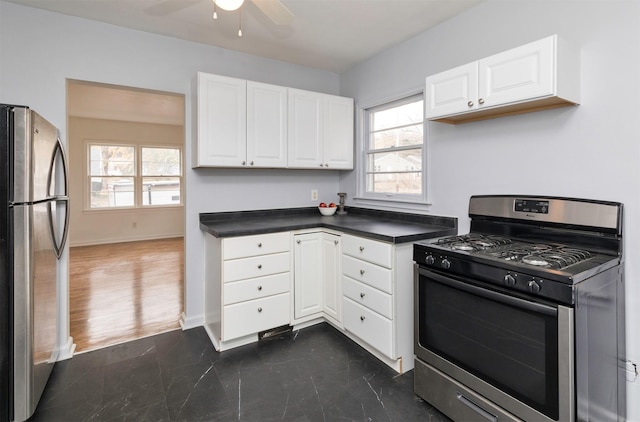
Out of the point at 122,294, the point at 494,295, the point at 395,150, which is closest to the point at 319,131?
the point at 395,150

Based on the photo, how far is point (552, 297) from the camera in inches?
51.3

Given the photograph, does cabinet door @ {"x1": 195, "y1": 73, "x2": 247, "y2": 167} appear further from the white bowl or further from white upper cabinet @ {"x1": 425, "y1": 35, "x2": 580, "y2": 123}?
white upper cabinet @ {"x1": 425, "y1": 35, "x2": 580, "y2": 123}

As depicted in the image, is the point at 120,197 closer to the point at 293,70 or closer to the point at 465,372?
the point at 293,70

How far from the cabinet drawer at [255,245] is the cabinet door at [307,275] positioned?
5.1 inches

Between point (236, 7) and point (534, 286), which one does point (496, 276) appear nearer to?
point (534, 286)

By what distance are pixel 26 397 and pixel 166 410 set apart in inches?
27.1

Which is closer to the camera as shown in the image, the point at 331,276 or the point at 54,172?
the point at 54,172

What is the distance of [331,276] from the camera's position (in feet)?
9.07

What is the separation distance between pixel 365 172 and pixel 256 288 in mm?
1640

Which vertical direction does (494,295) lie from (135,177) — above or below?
below

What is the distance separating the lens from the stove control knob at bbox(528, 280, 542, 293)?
133cm

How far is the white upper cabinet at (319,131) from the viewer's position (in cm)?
307

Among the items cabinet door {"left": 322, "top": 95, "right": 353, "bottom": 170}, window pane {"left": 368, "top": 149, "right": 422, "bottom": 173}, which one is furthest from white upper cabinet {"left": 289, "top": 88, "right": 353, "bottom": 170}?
window pane {"left": 368, "top": 149, "right": 422, "bottom": 173}

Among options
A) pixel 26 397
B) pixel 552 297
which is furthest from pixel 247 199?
pixel 552 297
